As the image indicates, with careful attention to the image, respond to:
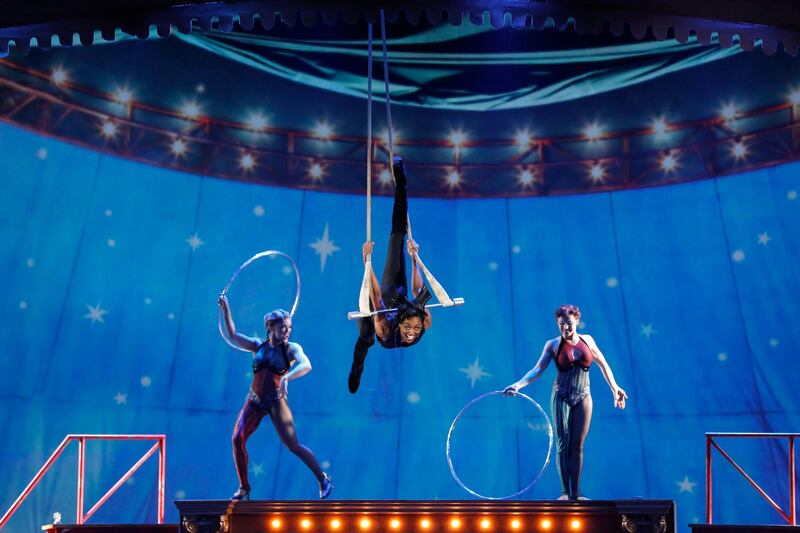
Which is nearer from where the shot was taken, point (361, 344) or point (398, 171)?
point (398, 171)

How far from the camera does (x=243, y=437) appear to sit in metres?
5.41

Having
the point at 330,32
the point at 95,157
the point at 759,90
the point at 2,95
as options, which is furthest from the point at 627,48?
the point at 2,95

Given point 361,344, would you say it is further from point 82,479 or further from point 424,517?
point 82,479

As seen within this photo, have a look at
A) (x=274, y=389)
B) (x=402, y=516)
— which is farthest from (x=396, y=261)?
(x=402, y=516)

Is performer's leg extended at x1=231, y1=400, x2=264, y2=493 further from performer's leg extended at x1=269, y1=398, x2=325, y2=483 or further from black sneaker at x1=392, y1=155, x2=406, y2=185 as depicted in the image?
black sneaker at x1=392, y1=155, x2=406, y2=185

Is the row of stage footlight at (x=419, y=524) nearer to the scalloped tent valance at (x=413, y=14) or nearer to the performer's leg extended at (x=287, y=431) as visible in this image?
the performer's leg extended at (x=287, y=431)

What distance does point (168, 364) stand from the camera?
8.48m

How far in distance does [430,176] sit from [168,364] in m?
3.16

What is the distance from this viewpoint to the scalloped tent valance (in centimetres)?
256

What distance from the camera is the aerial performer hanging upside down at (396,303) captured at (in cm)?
505

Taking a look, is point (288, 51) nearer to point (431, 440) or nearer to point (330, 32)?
point (330, 32)

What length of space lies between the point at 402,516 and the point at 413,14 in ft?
8.24

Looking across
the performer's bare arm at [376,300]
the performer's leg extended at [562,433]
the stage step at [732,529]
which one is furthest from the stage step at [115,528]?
the stage step at [732,529]

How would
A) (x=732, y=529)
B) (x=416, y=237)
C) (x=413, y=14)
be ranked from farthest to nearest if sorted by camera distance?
(x=416, y=237) < (x=732, y=529) < (x=413, y=14)
